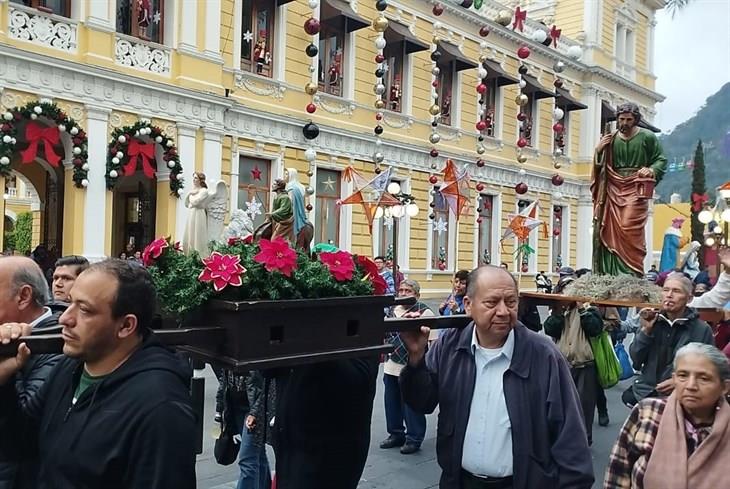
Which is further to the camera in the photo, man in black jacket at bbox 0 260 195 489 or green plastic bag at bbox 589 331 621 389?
green plastic bag at bbox 589 331 621 389

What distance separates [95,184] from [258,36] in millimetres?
6551

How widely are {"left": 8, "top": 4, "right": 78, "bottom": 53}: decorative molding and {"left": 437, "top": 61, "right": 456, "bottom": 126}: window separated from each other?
13165 mm

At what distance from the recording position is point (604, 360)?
6.50 m

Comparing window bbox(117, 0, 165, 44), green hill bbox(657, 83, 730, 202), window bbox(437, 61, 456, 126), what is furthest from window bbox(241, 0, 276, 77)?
green hill bbox(657, 83, 730, 202)

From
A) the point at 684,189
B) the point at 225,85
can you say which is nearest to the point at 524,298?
the point at 225,85

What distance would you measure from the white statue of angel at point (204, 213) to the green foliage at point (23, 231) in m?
21.0

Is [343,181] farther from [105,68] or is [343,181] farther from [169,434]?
[169,434]

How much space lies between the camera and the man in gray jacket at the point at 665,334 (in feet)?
16.2

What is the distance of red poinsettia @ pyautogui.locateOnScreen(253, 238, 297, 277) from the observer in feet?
8.14

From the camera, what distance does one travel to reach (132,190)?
18750 mm

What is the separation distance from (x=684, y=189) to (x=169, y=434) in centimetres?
9458

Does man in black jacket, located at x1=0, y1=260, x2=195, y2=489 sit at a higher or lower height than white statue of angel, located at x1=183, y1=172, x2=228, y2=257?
lower

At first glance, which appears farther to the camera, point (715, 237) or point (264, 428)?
point (715, 237)

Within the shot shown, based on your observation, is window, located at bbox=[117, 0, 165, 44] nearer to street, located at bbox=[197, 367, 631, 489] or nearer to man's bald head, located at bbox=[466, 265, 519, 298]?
street, located at bbox=[197, 367, 631, 489]
